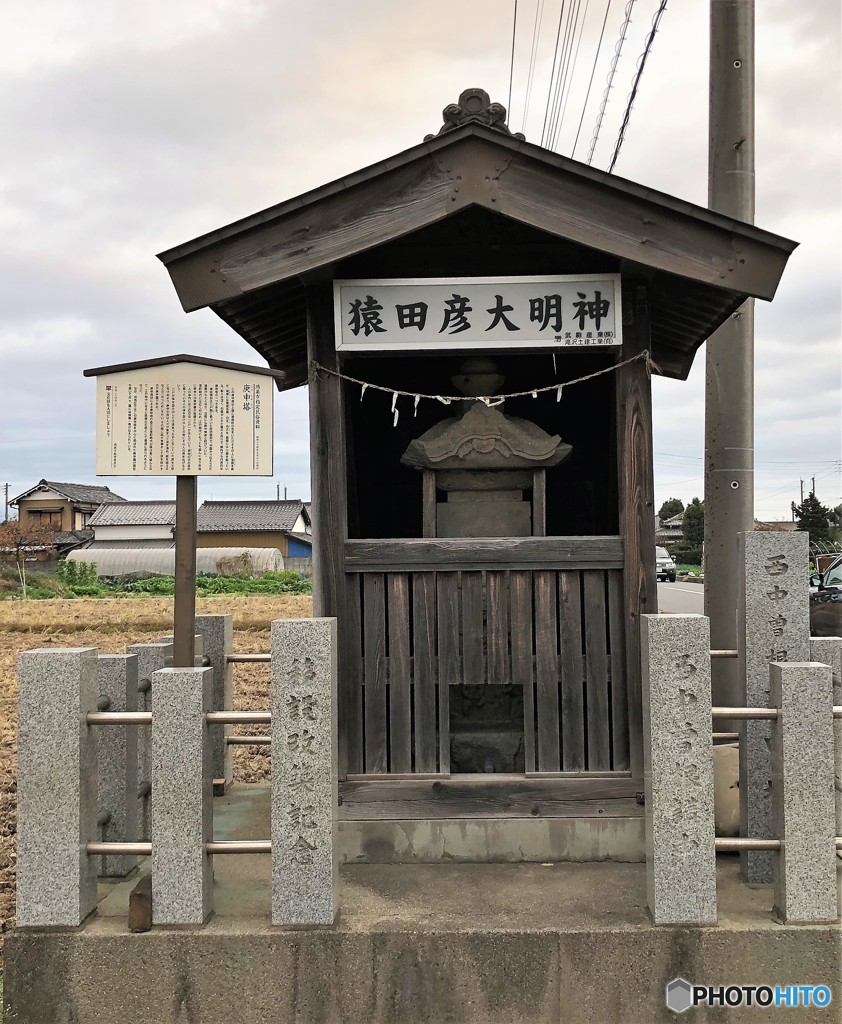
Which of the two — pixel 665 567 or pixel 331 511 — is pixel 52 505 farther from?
pixel 331 511

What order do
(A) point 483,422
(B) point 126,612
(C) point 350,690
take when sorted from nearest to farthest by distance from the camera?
(C) point 350,690 → (A) point 483,422 → (B) point 126,612

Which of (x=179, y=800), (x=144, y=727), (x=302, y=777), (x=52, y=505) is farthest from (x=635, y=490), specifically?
(x=52, y=505)

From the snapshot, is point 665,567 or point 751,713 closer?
point 751,713

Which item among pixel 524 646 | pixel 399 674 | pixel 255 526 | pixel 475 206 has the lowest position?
pixel 399 674

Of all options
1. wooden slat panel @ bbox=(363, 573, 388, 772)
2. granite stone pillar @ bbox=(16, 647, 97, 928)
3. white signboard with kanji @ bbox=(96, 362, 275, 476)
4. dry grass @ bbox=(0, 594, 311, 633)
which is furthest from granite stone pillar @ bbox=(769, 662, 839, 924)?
dry grass @ bbox=(0, 594, 311, 633)

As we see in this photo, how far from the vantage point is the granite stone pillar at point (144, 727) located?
477 cm

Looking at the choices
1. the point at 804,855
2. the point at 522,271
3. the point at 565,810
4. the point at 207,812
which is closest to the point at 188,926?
the point at 207,812

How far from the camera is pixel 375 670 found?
499 cm

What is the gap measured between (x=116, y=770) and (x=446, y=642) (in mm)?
2069

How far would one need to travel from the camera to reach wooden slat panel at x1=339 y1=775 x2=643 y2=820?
190 inches

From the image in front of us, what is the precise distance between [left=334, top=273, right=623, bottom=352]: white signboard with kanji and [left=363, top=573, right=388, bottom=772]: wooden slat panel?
60.3 inches

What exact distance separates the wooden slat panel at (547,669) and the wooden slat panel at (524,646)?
0.14 feet

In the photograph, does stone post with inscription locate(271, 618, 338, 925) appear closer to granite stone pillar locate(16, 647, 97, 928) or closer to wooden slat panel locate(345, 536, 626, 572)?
granite stone pillar locate(16, 647, 97, 928)

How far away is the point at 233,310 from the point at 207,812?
310 centimetres
